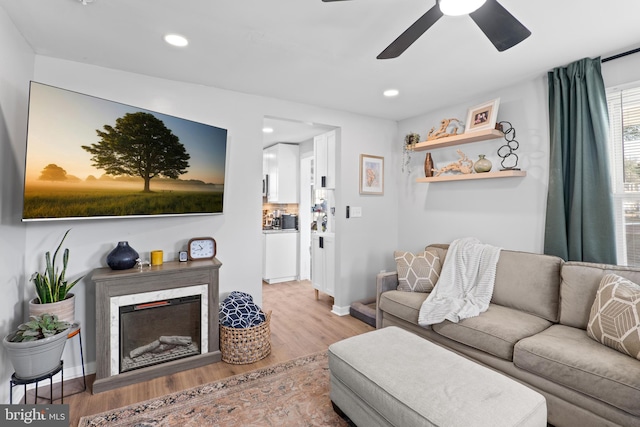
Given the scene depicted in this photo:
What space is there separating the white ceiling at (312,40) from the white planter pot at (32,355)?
75.4 inches

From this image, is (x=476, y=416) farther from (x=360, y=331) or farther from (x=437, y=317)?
(x=360, y=331)

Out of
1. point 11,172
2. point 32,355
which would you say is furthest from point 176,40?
point 32,355

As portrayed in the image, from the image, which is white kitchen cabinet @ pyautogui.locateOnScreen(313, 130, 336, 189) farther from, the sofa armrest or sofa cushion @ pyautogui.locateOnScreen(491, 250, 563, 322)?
sofa cushion @ pyautogui.locateOnScreen(491, 250, 563, 322)

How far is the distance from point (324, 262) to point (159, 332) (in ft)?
7.09

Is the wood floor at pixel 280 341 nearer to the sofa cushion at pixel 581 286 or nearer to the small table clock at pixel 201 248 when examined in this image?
the small table clock at pixel 201 248

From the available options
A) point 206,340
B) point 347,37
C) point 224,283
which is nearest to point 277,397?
point 206,340

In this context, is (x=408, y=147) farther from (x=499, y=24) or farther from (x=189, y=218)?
(x=189, y=218)

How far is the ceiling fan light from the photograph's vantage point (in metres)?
1.36

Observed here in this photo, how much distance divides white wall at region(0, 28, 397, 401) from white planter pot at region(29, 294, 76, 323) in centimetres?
14

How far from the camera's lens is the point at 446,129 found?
11.6 feet

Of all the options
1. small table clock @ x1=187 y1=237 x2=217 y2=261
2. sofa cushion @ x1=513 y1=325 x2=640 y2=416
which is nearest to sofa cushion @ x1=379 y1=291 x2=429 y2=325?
sofa cushion @ x1=513 y1=325 x2=640 y2=416

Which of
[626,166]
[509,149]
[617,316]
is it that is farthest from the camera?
[509,149]

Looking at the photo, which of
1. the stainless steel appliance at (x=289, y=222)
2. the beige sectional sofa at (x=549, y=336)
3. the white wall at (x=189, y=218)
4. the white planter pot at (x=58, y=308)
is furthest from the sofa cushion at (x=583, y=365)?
the stainless steel appliance at (x=289, y=222)

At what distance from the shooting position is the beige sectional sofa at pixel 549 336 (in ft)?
5.21
